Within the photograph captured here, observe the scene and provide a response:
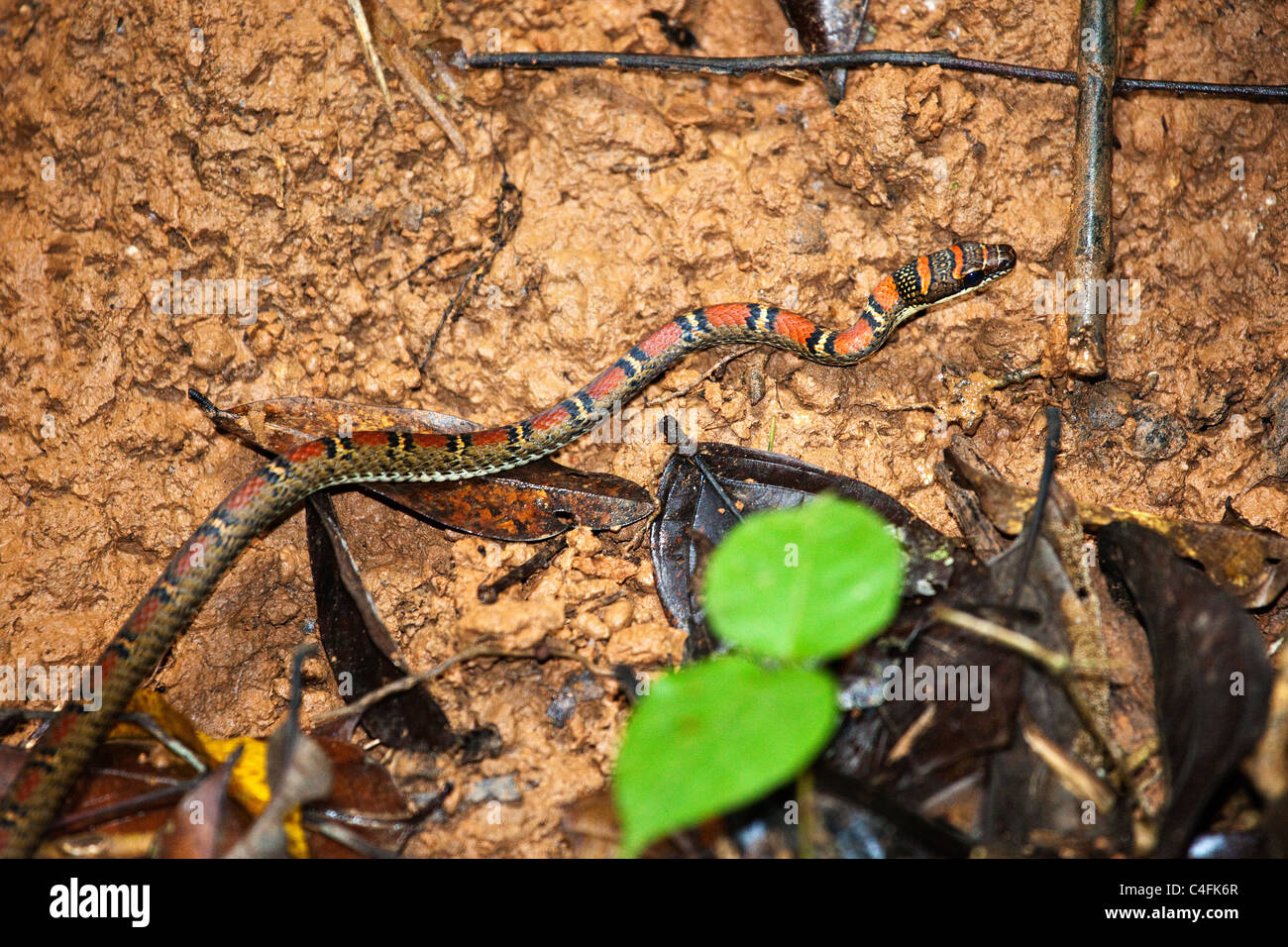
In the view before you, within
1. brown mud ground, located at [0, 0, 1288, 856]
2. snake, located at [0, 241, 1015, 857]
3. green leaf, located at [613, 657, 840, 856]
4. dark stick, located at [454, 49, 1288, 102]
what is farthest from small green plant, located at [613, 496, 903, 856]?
dark stick, located at [454, 49, 1288, 102]

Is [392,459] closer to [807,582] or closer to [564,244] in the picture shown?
[564,244]

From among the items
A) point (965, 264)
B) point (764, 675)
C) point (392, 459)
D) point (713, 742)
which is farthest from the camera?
point (965, 264)

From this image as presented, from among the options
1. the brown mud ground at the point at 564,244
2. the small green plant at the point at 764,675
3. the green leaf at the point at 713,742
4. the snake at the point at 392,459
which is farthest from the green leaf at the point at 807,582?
the snake at the point at 392,459

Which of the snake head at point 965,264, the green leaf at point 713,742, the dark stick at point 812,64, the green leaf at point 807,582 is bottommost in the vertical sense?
the green leaf at point 713,742

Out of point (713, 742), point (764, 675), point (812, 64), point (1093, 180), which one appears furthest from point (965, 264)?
point (713, 742)

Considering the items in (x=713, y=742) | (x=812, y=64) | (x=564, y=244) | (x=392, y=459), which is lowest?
(x=713, y=742)

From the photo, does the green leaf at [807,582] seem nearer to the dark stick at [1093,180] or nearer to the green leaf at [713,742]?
the green leaf at [713,742]

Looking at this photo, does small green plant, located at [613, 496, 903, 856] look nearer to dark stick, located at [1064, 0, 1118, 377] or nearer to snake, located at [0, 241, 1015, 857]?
snake, located at [0, 241, 1015, 857]
